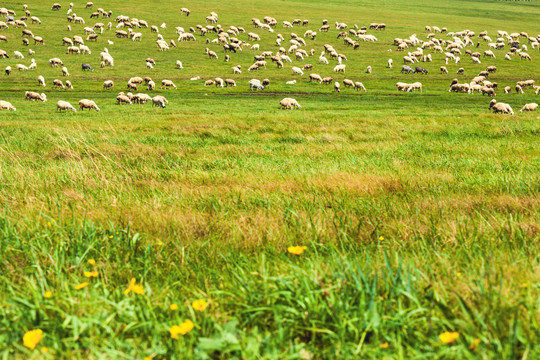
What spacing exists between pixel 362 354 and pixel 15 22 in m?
73.8

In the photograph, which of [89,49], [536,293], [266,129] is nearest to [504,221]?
[536,293]

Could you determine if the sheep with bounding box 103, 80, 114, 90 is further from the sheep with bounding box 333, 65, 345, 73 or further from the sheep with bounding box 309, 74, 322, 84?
the sheep with bounding box 333, 65, 345, 73

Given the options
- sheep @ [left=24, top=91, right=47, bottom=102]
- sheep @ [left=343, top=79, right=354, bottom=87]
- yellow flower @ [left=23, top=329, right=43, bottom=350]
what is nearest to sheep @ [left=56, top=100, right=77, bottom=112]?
sheep @ [left=24, top=91, right=47, bottom=102]

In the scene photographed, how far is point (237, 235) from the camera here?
292 cm

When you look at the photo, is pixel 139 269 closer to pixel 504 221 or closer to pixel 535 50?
pixel 504 221

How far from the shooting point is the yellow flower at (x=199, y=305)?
5.89 feet

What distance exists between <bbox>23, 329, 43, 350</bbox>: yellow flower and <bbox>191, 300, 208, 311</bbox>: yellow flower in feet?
2.20

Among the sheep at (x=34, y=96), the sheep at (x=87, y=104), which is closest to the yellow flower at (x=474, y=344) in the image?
the sheep at (x=87, y=104)

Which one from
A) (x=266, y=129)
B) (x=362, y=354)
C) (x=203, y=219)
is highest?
(x=362, y=354)

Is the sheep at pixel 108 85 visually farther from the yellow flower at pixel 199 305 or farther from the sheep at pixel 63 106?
the yellow flower at pixel 199 305

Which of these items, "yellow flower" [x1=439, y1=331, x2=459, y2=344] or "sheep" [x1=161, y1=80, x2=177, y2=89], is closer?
"yellow flower" [x1=439, y1=331, x2=459, y2=344]

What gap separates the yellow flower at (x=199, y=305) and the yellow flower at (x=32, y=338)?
26.4 inches

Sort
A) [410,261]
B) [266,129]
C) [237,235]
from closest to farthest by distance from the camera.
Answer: [410,261], [237,235], [266,129]

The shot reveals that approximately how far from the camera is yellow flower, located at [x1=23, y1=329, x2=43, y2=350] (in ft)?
5.15
